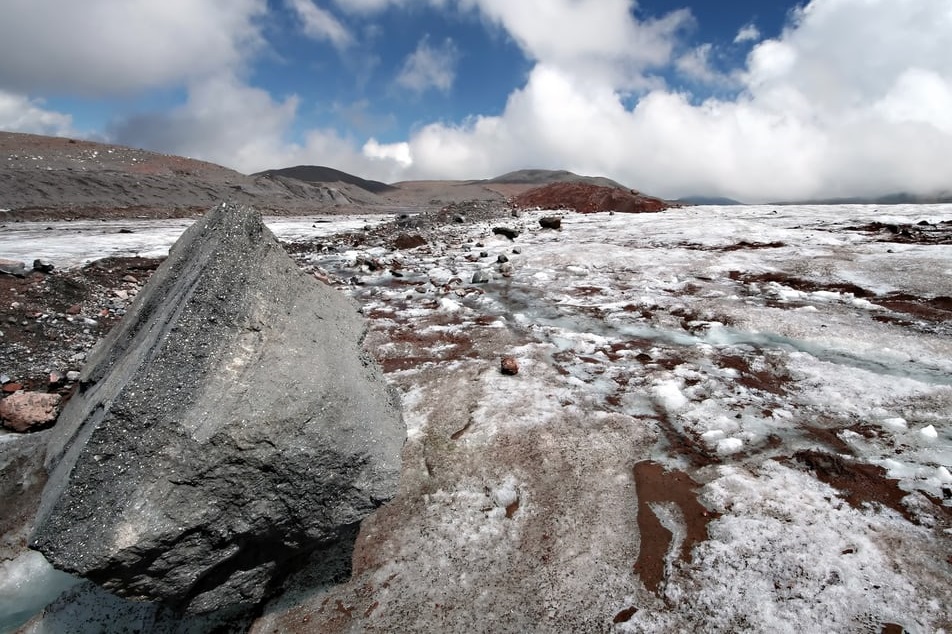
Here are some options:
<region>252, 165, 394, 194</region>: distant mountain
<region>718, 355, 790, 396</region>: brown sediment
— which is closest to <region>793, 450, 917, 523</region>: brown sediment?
<region>718, 355, 790, 396</region>: brown sediment

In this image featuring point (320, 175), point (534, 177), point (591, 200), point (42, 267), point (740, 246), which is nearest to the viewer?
→ point (42, 267)

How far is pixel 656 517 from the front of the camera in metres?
2.59

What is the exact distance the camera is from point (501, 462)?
306 cm

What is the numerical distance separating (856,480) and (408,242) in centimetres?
1061

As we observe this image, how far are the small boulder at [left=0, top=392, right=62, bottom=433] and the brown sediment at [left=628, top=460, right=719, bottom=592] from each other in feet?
14.3

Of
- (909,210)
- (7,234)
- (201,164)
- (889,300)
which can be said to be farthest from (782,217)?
(201,164)

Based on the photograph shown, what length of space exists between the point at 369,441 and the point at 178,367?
869 mm

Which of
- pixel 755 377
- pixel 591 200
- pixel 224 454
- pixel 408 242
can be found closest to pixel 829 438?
pixel 755 377

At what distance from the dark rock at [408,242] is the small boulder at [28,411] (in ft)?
28.7

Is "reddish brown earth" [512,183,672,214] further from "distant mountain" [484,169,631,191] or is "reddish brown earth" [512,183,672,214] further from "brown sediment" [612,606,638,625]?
"distant mountain" [484,169,631,191]

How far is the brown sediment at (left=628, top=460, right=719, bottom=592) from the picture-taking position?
2287 millimetres

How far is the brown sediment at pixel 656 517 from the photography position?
2.29 meters

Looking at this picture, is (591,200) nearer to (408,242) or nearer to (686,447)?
(408,242)

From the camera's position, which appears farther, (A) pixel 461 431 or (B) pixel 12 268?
(B) pixel 12 268
